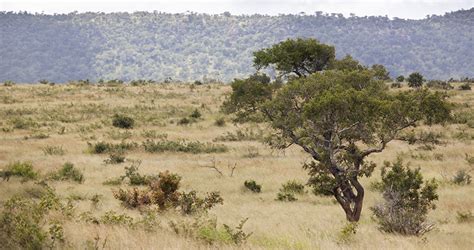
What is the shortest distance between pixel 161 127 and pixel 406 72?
144 metres

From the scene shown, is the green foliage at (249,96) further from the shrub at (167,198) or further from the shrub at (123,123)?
the shrub at (123,123)

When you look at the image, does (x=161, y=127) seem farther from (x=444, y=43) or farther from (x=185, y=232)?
(x=444, y=43)

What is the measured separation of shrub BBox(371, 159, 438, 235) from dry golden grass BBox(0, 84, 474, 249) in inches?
13.5

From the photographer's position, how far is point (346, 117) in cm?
1642

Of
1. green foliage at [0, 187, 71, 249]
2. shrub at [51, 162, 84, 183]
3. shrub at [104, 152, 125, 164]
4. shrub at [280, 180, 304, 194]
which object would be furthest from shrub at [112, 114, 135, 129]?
green foliage at [0, 187, 71, 249]

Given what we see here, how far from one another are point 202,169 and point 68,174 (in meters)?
6.88

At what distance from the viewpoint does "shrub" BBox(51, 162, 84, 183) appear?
2441 centimetres

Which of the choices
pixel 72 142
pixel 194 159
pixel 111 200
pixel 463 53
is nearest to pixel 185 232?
pixel 111 200

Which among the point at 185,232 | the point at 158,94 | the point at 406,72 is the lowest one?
the point at 406,72

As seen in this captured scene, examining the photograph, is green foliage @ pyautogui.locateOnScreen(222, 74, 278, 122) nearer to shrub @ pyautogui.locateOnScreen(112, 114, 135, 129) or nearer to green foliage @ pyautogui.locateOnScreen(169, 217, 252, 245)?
green foliage @ pyautogui.locateOnScreen(169, 217, 252, 245)

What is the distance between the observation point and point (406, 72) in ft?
576

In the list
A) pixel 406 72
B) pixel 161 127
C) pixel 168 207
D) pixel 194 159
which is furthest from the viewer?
pixel 406 72

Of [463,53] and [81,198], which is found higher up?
[81,198]

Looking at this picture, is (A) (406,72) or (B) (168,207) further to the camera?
(A) (406,72)
